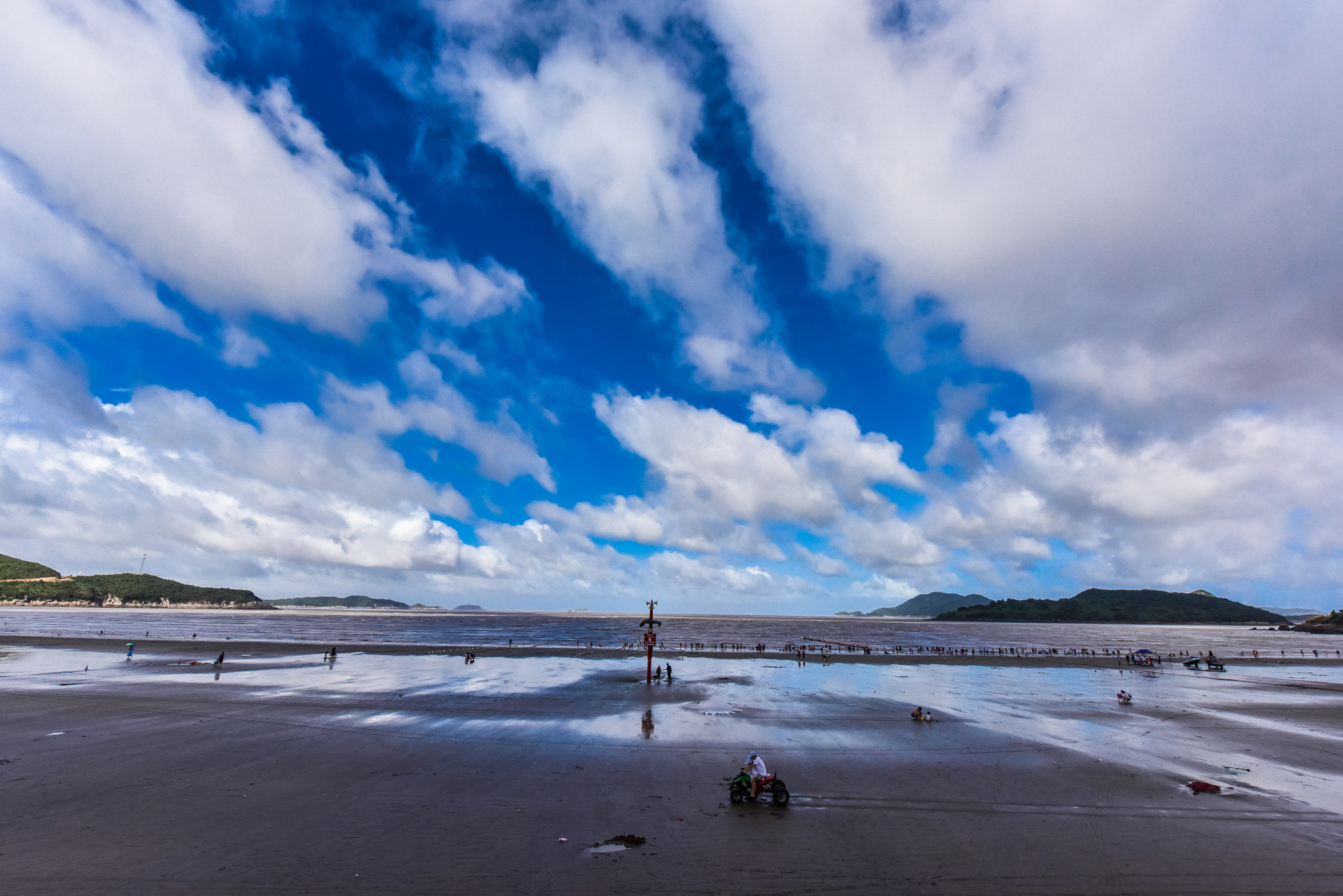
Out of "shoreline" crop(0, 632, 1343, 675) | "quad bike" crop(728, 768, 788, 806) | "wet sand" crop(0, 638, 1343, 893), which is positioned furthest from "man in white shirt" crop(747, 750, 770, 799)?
"shoreline" crop(0, 632, 1343, 675)

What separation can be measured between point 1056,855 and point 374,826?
757 inches

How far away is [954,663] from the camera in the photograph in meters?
68.8

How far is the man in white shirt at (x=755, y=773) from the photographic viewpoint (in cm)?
1791

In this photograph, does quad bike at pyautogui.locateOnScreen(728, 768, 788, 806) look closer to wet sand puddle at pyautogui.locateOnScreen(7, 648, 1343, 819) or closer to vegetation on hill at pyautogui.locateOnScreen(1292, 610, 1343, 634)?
wet sand puddle at pyautogui.locateOnScreen(7, 648, 1343, 819)

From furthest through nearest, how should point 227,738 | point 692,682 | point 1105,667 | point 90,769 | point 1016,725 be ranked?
point 1105,667 → point 692,682 → point 1016,725 → point 227,738 → point 90,769

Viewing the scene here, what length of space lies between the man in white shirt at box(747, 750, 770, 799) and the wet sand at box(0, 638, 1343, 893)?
53 cm

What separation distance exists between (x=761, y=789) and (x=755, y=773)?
0.51 m

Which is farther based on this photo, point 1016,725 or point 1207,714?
point 1207,714

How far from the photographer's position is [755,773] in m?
18.1

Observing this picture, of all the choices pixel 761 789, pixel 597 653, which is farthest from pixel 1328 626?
pixel 761 789

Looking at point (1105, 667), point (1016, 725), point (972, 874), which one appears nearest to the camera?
point (972, 874)

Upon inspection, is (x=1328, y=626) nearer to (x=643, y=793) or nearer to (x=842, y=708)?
(x=842, y=708)

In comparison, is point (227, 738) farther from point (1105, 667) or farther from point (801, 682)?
point (1105, 667)

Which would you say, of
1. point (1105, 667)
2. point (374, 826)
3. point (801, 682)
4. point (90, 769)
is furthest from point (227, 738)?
point (1105, 667)
